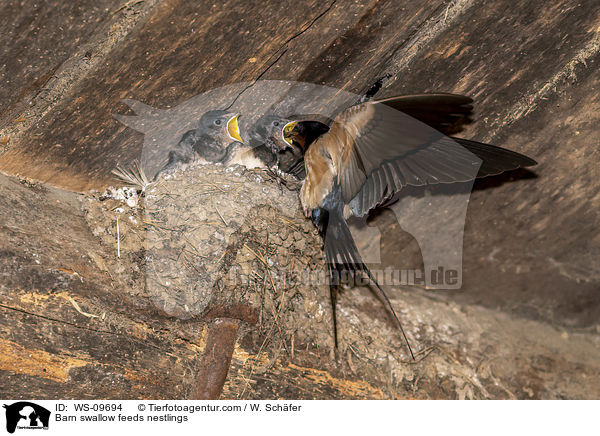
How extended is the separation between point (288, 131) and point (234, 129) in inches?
13.9

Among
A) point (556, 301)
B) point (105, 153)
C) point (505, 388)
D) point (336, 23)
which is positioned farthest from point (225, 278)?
point (556, 301)

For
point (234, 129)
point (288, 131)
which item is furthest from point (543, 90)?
point (234, 129)

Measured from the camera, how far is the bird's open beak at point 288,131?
235 cm

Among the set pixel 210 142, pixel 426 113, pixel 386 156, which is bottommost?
pixel 386 156

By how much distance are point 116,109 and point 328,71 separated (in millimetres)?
826

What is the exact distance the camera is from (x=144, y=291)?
1878mm
